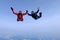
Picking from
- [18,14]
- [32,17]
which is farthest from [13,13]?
[32,17]

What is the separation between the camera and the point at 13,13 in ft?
186

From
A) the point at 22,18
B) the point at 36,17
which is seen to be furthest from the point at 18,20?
the point at 36,17

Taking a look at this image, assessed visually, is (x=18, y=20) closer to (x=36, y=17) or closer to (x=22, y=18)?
(x=22, y=18)

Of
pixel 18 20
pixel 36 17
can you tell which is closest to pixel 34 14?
pixel 36 17

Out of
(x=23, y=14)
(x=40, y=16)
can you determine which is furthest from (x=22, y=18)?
(x=40, y=16)

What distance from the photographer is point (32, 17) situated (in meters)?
59.0

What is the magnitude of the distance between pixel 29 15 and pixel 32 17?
3.34 feet

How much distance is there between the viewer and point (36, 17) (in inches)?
2306

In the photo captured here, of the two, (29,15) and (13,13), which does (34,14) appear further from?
(13,13)

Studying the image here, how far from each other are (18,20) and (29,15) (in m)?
3.35

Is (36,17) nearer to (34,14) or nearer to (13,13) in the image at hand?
(34,14)

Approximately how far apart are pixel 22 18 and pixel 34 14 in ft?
11.1

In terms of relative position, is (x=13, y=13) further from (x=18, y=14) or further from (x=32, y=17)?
(x=32, y=17)

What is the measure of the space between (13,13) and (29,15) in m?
4.40
